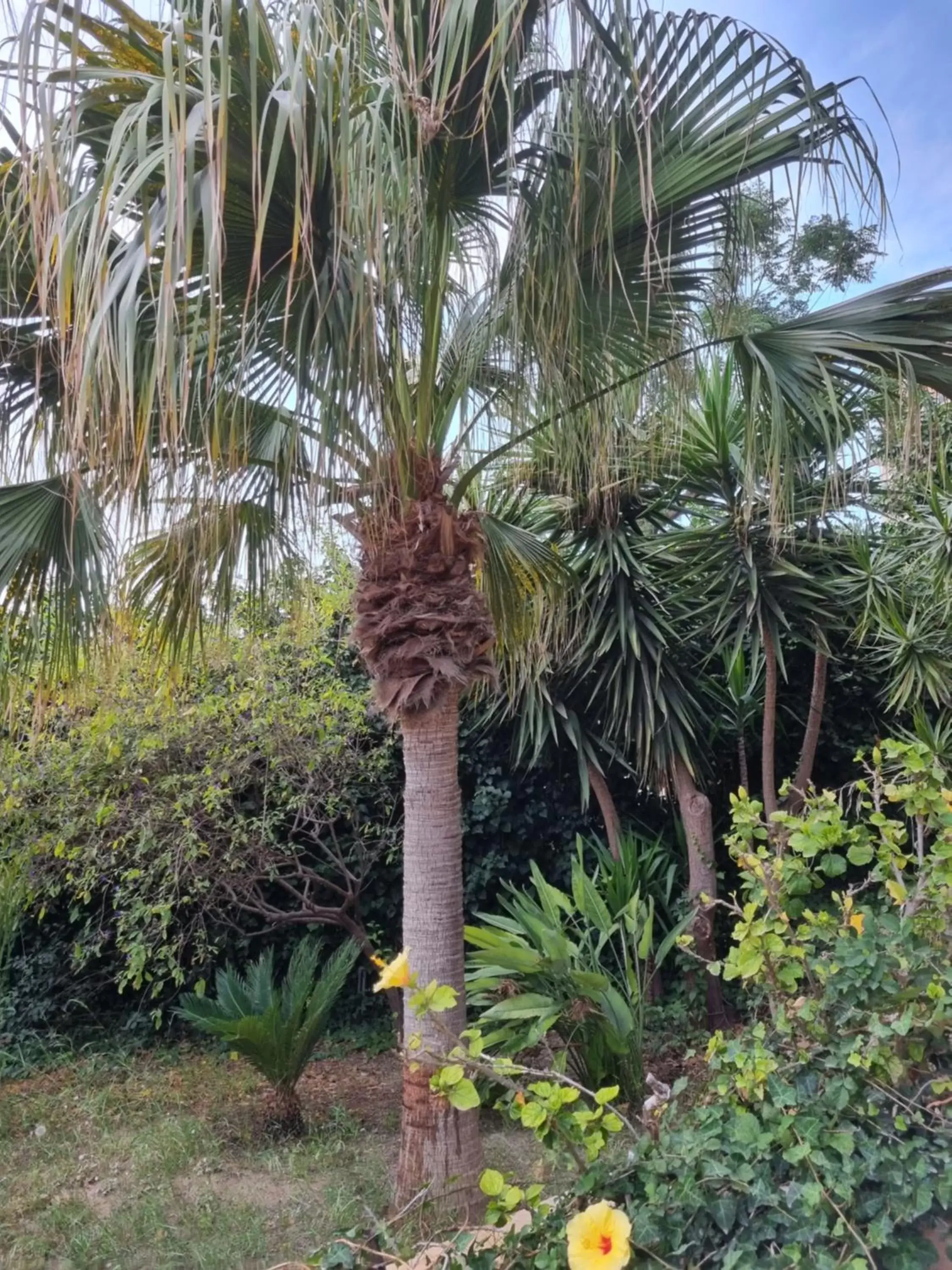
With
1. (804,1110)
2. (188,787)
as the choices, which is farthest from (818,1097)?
(188,787)

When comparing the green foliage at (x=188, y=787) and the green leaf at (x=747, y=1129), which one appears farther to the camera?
the green foliage at (x=188, y=787)

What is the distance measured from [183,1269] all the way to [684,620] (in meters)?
4.36

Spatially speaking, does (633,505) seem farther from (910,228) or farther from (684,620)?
(910,228)

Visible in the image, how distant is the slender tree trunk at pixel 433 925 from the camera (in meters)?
3.25

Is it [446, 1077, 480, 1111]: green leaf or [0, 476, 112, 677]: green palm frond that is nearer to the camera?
[446, 1077, 480, 1111]: green leaf

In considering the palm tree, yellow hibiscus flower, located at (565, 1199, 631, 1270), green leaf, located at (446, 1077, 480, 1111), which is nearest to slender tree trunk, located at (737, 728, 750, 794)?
the palm tree

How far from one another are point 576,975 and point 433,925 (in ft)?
4.82

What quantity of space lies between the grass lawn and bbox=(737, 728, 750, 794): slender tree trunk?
272 cm

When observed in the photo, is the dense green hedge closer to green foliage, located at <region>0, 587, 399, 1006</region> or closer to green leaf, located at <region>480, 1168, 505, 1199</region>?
green foliage, located at <region>0, 587, 399, 1006</region>

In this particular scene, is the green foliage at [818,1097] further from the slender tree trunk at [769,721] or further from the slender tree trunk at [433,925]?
the slender tree trunk at [769,721]

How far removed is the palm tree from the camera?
210 centimetres

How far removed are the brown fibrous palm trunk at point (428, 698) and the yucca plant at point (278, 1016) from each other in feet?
4.60

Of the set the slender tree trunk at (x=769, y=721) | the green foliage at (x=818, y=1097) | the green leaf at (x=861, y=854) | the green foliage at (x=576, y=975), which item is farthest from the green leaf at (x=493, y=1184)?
the slender tree trunk at (x=769, y=721)

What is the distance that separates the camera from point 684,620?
587 centimetres
